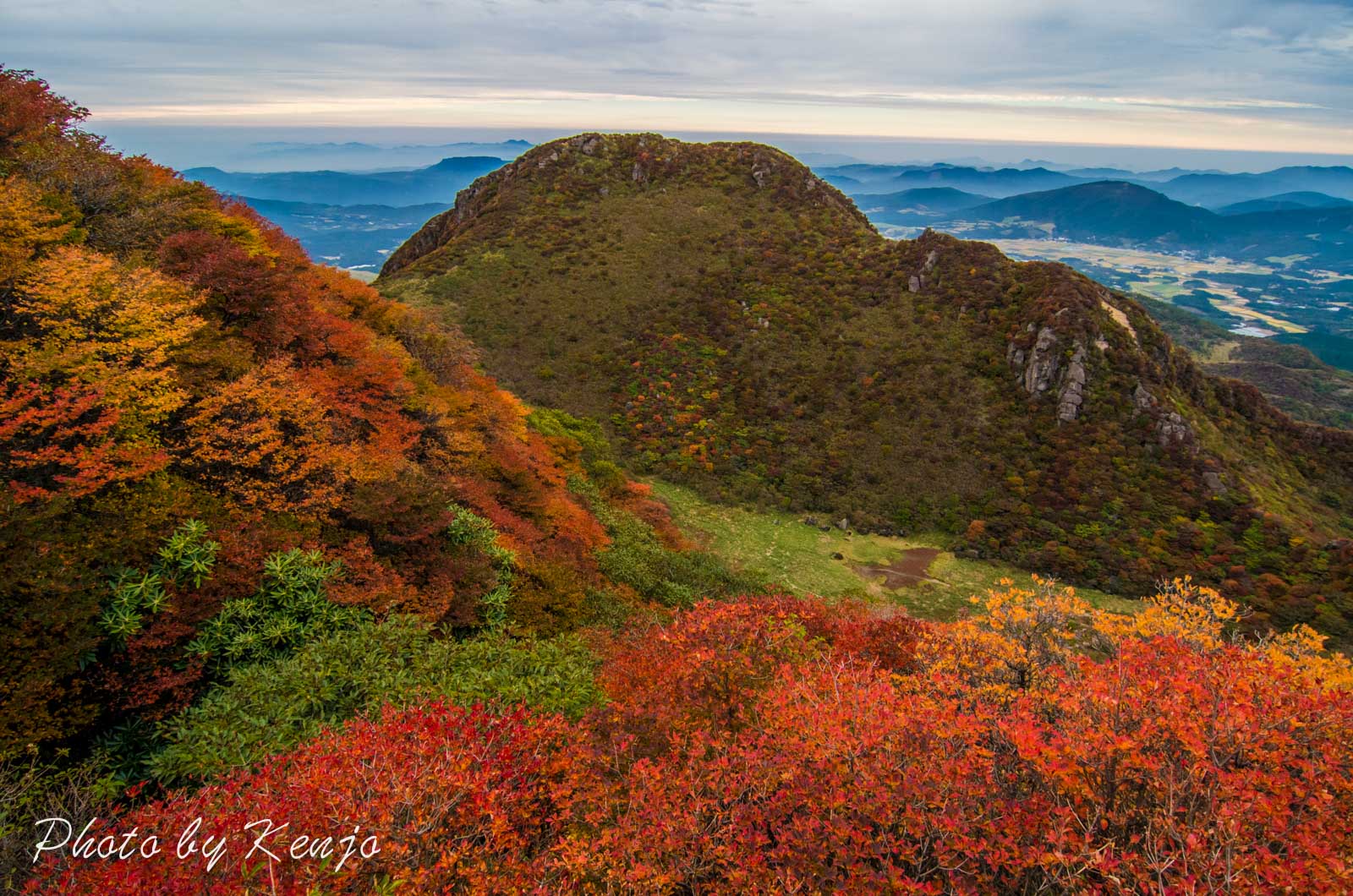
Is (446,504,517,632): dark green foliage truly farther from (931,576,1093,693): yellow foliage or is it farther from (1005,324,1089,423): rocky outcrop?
(1005,324,1089,423): rocky outcrop

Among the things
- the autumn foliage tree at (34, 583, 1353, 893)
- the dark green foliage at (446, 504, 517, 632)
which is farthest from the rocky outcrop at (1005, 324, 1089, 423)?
the dark green foliage at (446, 504, 517, 632)

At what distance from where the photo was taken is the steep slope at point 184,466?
12609 millimetres

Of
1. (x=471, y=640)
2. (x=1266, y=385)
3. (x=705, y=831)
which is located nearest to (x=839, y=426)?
(x=471, y=640)

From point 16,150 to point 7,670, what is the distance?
Result: 2070 cm

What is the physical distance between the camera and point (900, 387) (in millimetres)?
59750

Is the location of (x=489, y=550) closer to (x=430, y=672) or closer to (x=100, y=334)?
(x=430, y=672)

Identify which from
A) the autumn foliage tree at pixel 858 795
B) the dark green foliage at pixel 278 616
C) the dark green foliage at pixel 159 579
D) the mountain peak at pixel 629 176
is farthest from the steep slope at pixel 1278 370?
the dark green foliage at pixel 159 579

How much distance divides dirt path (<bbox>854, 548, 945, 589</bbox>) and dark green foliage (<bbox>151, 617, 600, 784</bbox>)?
32530mm

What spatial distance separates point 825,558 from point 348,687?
3782 cm

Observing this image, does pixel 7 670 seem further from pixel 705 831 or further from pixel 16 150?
pixel 16 150

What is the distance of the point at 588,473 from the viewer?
44.1 metres

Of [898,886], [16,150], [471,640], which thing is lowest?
[471,640]

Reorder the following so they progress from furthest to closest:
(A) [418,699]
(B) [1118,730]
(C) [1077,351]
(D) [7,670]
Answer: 1. (C) [1077,351]
2. (A) [418,699]
3. (D) [7,670]
4. (B) [1118,730]

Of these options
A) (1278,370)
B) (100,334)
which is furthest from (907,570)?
(1278,370)
